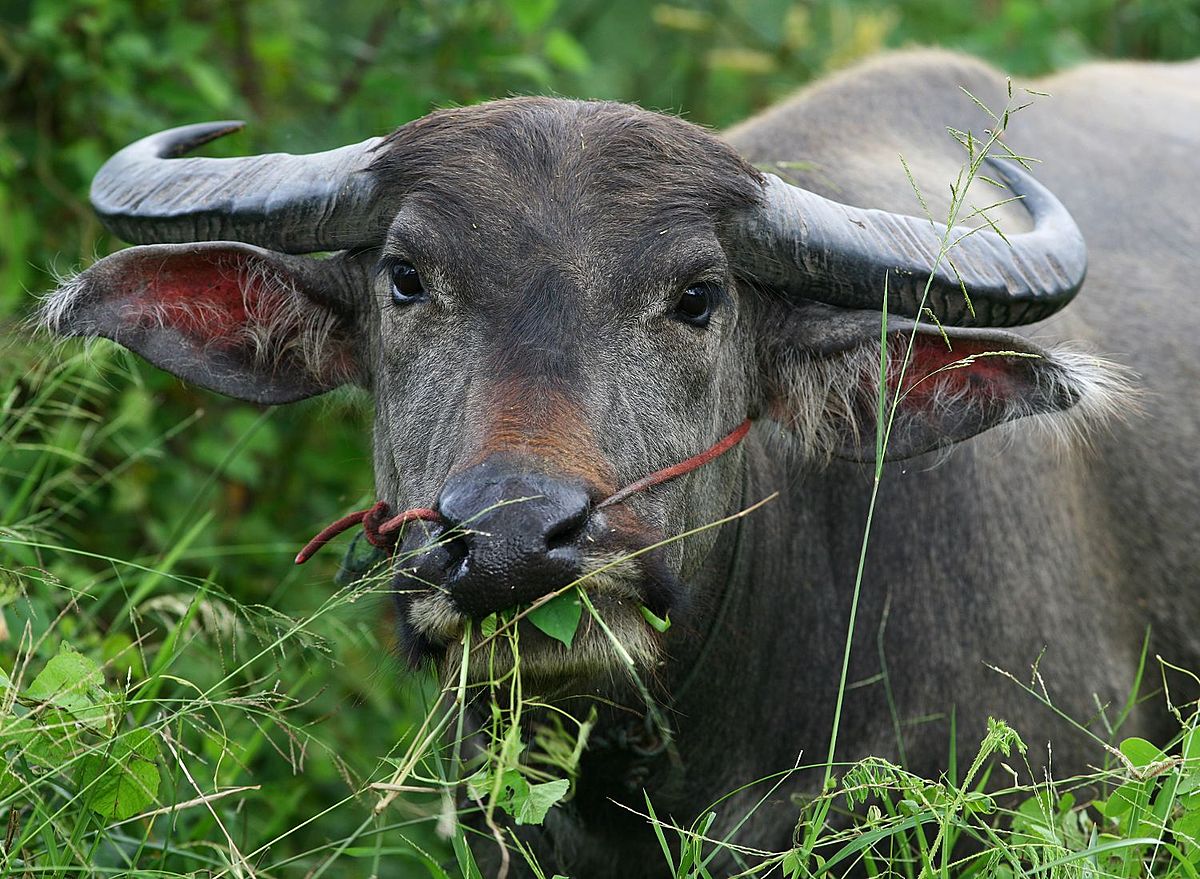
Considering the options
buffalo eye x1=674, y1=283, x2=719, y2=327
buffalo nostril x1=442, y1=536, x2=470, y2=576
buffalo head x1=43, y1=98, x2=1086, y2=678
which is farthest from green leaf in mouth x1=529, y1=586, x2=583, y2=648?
buffalo eye x1=674, y1=283, x2=719, y2=327

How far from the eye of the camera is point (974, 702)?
12.0 ft

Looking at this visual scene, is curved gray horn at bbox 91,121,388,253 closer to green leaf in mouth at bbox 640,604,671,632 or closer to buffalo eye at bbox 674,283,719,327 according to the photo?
buffalo eye at bbox 674,283,719,327

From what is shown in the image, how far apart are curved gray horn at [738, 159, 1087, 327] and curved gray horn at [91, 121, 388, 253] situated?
0.89 m

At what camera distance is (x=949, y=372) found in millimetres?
3371

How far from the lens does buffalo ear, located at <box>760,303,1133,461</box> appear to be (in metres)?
3.28

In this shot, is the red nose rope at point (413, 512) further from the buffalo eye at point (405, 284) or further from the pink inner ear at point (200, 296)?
the pink inner ear at point (200, 296)

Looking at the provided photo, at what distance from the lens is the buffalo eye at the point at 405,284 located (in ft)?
10.1

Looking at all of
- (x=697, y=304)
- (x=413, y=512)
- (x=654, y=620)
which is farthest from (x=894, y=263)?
(x=413, y=512)

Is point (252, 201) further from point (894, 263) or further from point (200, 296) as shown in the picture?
point (894, 263)

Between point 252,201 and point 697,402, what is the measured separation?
1147 mm

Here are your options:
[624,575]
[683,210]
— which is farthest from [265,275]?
[624,575]

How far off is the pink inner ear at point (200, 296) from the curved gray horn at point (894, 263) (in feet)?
4.00

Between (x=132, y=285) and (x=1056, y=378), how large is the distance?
221 centimetres

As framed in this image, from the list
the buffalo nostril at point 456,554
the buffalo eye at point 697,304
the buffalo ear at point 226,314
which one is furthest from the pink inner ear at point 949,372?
the buffalo ear at point 226,314
